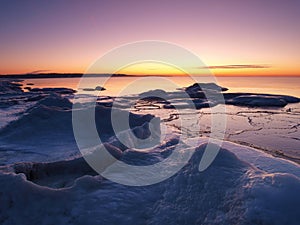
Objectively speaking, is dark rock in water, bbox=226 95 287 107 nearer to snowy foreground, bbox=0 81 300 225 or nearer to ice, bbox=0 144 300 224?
snowy foreground, bbox=0 81 300 225

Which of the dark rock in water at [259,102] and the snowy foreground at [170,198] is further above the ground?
the dark rock in water at [259,102]

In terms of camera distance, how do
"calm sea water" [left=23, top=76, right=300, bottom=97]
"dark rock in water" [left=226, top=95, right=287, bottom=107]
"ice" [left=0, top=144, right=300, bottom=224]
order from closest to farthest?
"ice" [left=0, top=144, right=300, bottom=224] < "dark rock in water" [left=226, top=95, right=287, bottom=107] < "calm sea water" [left=23, top=76, right=300, bottom=97]

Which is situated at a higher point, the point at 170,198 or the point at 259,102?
the point at 259,102

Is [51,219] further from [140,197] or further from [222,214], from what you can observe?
[222,214]

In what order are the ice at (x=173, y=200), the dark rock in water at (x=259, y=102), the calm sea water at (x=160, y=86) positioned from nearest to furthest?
1. the ice at (x=173, y=200)
2. the dark rock in water at (x=259, y=102)
3. the calm sea water at (x=160, y=86)

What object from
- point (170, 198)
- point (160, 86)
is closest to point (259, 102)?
point (170, 198)

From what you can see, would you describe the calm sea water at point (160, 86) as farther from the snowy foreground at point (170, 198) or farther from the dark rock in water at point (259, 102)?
the snowy foreground at point (170, 198)

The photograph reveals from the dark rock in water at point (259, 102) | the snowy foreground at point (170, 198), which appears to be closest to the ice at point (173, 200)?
the snowy foreground at point (170, 198)

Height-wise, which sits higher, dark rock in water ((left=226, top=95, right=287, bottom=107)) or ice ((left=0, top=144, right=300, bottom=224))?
dark rock in water ((left=226, top=95, right=287, bottom=107))

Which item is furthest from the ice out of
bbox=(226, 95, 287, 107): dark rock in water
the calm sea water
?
the calm sea water

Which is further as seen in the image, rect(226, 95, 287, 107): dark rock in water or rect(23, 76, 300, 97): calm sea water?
rect(23, 76, 300, 97): calm sea water

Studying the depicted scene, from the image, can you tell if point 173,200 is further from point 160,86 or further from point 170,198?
point 160,86

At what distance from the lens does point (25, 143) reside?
6.27m

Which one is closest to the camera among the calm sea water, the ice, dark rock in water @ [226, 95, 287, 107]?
the ice
